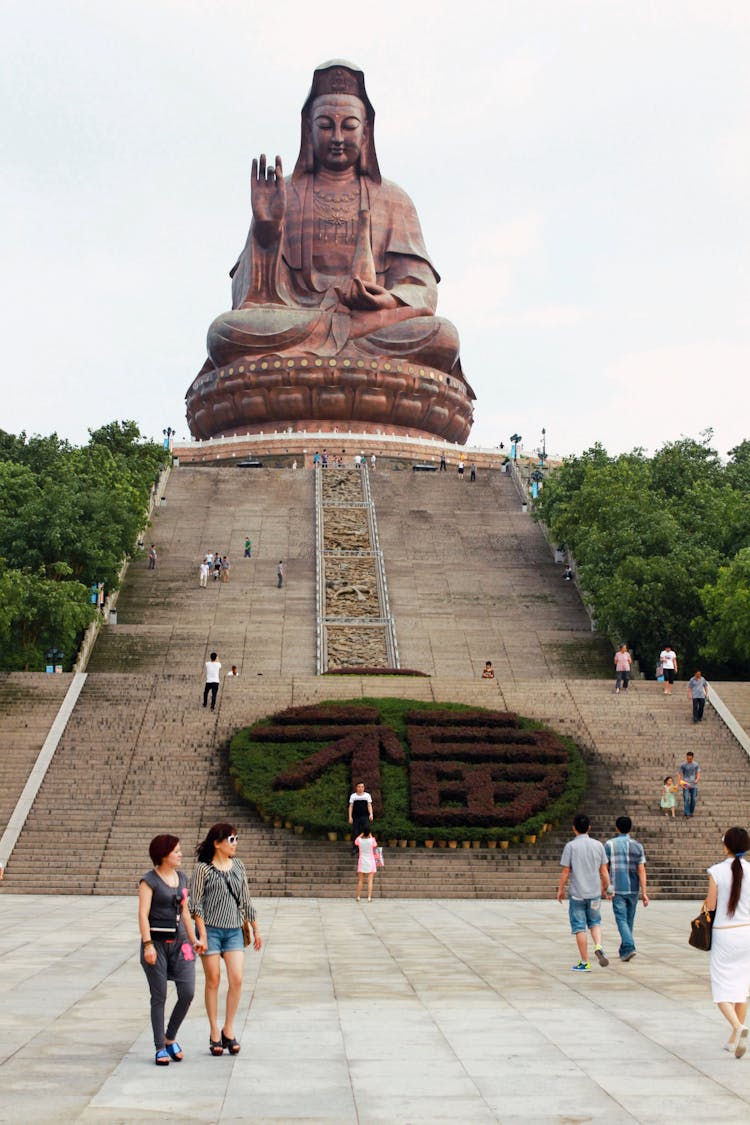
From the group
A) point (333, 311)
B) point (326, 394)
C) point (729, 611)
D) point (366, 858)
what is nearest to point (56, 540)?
point (729, 611)

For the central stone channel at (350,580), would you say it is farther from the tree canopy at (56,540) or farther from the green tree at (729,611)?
the green tree at (729,611)

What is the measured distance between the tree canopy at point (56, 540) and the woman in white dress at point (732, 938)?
17902 millimetres

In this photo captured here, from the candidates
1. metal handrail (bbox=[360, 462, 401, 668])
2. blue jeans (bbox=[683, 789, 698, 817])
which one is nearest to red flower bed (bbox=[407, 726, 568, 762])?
blue jeans (bbox=[683, 789, 698, 817])

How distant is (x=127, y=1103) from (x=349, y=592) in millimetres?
26397

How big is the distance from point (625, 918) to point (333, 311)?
43457mm

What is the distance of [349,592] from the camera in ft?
105

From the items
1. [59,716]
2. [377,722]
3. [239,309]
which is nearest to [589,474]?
[377,722]

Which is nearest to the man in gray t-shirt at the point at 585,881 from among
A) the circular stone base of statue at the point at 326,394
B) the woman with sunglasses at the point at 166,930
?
the woman with sunglasses at the point at 166,930

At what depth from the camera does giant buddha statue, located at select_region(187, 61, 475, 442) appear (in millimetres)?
50938

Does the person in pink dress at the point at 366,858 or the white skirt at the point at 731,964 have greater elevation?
the person in pink dress at the point at 366,858

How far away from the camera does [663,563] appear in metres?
27.9

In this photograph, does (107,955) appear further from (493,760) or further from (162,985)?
(493,760)

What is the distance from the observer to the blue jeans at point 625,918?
33.8 ft

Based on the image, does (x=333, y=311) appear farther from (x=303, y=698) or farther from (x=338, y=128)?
(x=303, y=698)
